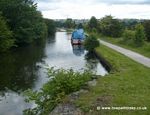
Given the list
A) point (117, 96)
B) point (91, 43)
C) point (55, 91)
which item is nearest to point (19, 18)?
point (91, 43)

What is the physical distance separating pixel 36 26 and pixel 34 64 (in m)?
30.5

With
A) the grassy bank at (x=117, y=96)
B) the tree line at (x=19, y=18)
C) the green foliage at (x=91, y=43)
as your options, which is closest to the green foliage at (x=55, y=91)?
the grassy bank at (x=117, y=96)

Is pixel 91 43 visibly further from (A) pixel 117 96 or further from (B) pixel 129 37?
(A) pixel 117 96

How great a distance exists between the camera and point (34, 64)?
33.5 m

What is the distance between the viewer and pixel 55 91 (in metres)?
13.3

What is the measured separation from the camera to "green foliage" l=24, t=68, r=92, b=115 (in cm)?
1252

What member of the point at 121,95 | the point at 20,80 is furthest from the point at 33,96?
the point at 20,80

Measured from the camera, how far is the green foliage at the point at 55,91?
41.1ft

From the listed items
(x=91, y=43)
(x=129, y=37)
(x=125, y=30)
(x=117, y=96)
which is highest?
(x=117, y=96)

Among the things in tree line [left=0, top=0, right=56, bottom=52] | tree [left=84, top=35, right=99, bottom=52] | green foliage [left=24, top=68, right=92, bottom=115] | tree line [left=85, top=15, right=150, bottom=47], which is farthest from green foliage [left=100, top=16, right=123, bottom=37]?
green foliage [left=24, top=68, right=92, bottom=115]

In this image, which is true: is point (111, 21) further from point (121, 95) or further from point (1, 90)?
point (121, 95)

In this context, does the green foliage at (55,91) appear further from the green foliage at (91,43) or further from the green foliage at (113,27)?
Answer: the green foliage at (113,27)

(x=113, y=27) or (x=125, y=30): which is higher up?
(x=125, y=30)

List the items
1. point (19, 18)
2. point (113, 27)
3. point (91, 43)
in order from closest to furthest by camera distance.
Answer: point (91, 43)
point (19, 18)
point (113, 27)
